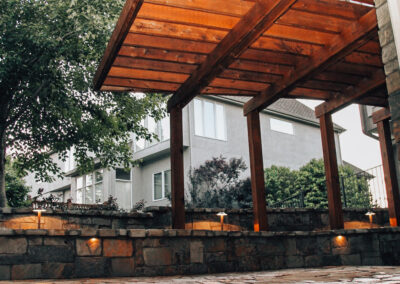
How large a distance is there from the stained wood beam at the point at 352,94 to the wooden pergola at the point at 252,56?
2 centimetres

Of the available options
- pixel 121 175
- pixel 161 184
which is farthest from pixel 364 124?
pixel 121 175

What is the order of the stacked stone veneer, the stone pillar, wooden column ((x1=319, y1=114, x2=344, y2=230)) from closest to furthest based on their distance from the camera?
the stone pillar
the stacked stone veneer
wooden column ((x1=319, y1=114, x2=344, y2=230))

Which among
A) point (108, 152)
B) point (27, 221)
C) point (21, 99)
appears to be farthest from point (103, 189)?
point (27, 221)

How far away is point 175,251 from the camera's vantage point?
6219mm

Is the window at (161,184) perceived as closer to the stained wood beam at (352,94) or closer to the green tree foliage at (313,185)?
the green tree foliage at (313,185)

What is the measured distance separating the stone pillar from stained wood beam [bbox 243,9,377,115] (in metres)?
3.02

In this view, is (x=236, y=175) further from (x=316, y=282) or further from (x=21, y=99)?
(x=316, y=282)

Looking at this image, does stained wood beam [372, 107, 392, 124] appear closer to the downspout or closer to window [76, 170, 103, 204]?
the downspout

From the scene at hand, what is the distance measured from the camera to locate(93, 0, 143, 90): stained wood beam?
5.08 metres

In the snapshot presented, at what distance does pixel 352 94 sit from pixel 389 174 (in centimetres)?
203

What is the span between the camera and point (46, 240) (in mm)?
5531

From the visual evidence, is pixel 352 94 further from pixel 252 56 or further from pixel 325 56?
pixel 252 56

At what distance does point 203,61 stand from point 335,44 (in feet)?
6.53

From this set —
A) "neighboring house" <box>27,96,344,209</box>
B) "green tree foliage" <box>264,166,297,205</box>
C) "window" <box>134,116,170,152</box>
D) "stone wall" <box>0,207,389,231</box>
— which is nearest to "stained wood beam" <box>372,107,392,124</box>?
"stone wall" <box>0,207,389,231</box>
